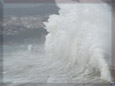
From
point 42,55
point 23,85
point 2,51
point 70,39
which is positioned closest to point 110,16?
point 70,39

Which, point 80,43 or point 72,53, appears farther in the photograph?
point 72,53

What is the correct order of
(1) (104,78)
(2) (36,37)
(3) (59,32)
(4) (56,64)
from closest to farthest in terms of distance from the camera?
1. (1) (104,78)
2. (4) (56,64)
3. (3) (59,32)
4. (2) (36,37)

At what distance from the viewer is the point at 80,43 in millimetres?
5160

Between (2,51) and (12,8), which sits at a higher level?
(12,8)

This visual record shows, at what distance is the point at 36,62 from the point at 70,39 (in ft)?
3.15

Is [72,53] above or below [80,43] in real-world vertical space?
below

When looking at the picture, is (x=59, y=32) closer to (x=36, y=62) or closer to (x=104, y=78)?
(x=36, y=62)

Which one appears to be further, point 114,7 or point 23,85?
point 114,7

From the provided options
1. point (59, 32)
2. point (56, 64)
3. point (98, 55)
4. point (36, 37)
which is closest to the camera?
point (98, 55)

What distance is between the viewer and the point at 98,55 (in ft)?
15.6

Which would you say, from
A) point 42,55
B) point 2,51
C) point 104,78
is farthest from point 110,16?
point 2,51

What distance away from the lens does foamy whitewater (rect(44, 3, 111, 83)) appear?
4.77 m

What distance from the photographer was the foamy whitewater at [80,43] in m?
4.77

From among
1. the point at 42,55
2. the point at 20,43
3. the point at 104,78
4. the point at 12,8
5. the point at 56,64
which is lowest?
the point at 104,78
